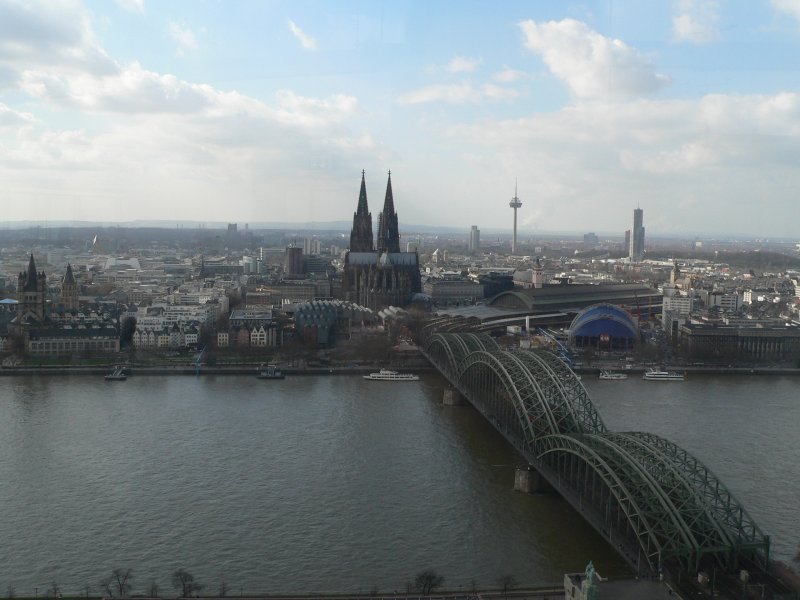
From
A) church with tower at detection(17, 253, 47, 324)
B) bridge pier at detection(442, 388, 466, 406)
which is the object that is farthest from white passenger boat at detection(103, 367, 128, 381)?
bridge pier at detection(442, 388, 466, 406)

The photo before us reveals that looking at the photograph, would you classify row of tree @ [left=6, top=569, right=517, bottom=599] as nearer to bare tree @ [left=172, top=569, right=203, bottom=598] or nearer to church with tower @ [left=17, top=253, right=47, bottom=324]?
bare tree @ [left=172, top=569, right=203, bottom=598]

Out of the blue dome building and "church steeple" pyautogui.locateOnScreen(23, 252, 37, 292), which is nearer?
the blue dome building

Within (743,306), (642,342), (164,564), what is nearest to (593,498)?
(164,564)

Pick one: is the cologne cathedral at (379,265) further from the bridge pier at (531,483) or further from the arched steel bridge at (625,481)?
the bridge pier at (531,483)

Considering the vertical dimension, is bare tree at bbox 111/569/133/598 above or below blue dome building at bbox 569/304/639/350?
below

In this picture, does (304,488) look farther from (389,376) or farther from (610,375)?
(610,375)

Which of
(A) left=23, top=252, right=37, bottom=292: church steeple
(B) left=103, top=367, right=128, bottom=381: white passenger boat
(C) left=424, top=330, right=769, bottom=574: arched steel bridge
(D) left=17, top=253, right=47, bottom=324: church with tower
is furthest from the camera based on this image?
(A) left=23, top=252, right=37, bottom=292: church steeple

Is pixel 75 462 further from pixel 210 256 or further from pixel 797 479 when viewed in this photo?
pixel 210 256

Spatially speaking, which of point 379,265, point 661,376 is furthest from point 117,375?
point 379,265
